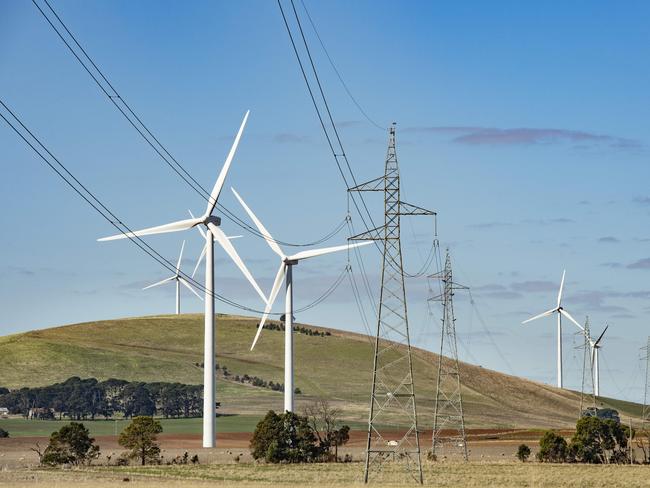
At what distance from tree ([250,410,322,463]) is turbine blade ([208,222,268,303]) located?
10.4 m

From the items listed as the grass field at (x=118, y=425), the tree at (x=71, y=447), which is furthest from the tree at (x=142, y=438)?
the grass field at (x=118, y=425)

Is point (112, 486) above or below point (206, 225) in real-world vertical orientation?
below

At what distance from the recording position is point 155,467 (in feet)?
316

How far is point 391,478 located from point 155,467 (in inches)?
840

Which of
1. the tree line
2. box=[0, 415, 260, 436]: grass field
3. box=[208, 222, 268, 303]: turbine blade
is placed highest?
box=[208, 222, 268, 303]: turbine blade

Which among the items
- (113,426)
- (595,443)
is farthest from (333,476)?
(113,426)

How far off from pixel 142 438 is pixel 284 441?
11.8 meters

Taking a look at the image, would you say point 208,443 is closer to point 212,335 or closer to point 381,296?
point 212,335

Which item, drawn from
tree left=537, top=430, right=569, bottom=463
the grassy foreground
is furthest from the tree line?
the grassy foreground

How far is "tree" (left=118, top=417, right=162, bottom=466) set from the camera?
103938 millimetres

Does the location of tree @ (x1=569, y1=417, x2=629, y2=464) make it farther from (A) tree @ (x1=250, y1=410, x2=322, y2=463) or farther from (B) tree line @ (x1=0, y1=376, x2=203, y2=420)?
(B) tree line @ (x1=0, y1=376, x2=203, y2=420)

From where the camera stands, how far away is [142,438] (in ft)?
340

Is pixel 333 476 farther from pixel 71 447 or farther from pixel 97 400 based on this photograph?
pixel 97 400

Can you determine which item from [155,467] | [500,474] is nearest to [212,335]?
[155,467]
